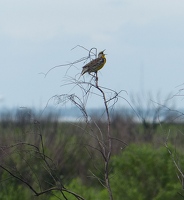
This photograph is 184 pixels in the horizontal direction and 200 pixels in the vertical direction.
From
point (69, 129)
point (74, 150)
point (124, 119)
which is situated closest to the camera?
point (74, 150)

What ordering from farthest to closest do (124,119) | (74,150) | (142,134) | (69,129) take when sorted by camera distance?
1. (124,119)
2. (142,134)
3. (69,129)
4. (74,150)

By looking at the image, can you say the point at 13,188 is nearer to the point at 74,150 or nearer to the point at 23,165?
the point at 23,165

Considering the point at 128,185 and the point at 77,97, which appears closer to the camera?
the point at 77,97

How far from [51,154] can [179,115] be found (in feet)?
44.5

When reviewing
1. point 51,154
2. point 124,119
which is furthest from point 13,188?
point 124,119

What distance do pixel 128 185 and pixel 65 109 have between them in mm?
9131

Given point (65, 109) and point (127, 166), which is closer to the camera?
point (65, 109)

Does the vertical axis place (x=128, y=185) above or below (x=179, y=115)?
below

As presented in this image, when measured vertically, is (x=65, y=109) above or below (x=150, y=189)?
above

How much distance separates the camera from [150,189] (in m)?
15.0

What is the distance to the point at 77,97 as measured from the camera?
18.1 feet

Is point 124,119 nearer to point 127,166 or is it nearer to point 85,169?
point 85,169

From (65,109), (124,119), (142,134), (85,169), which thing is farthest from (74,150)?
(65,109)

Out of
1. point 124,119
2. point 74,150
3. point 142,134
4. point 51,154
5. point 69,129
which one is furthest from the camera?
point 124,119
